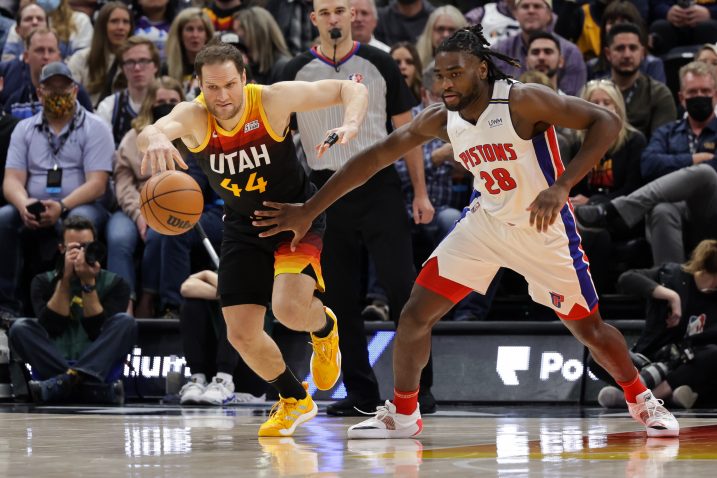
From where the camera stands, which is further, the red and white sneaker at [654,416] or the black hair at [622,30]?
the black hair at [622,30]

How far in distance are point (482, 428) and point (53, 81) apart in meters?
5.34

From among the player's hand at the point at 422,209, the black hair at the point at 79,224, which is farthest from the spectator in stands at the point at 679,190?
the black hair at the point at 79,224

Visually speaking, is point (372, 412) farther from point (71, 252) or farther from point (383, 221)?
point (71, 252)

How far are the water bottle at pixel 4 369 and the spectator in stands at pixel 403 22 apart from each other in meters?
4.78

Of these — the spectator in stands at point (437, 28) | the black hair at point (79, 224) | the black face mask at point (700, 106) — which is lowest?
the black hair at point (79, 224)

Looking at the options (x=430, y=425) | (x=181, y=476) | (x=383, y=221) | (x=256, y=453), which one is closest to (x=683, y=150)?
(x=383, y=221)

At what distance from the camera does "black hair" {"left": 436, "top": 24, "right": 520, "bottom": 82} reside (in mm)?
5418

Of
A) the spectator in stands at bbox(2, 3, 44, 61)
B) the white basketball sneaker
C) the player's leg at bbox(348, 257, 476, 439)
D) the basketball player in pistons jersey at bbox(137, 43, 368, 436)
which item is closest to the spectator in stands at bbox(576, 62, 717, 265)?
the white basketball sneaker

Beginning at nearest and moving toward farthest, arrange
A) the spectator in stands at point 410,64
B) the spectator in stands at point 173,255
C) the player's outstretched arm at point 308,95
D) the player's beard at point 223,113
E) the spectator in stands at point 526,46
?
the player's beard at point 223,113 → the player's outstretched arm at point 308,95 → the spectator in stands at point 173,255 → the spectator in stands at point 410,64 → the spectator in stands at point 526,46

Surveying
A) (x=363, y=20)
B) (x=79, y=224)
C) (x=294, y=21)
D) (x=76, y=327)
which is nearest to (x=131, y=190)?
(x=79, y=224)

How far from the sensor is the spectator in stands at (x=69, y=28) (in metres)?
11.6

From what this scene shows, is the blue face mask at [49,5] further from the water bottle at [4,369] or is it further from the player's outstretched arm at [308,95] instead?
the player's outstretched arm at [308,95]

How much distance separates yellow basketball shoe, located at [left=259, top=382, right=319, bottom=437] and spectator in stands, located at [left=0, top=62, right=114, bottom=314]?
Result: 3980 millimetres

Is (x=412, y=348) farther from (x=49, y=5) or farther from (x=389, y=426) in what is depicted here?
(x=49, y=5)
